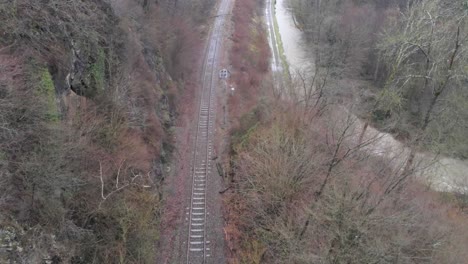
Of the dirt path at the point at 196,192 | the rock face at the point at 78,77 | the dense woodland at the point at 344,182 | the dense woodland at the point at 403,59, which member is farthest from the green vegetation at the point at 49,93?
the dense woodland at the point at 403,59

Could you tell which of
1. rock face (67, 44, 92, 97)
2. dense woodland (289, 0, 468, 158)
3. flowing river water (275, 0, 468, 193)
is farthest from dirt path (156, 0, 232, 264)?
dense woodland (289, 0, 468, 158)

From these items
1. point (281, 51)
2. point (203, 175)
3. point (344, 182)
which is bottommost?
point (203, 175)

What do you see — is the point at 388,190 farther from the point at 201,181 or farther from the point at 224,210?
the point at 201,181

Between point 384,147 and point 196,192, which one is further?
point 196,192

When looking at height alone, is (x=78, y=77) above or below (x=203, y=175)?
above

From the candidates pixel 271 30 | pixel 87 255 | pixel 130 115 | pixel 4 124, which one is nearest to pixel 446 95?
pixel 130 115

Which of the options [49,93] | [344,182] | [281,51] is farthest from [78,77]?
[281,51]

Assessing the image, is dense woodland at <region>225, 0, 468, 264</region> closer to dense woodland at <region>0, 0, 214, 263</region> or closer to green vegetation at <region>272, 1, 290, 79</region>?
dense woodland at <region>0, 0, 214, 263</region>

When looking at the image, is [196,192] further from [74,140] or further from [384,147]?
[384,147]
